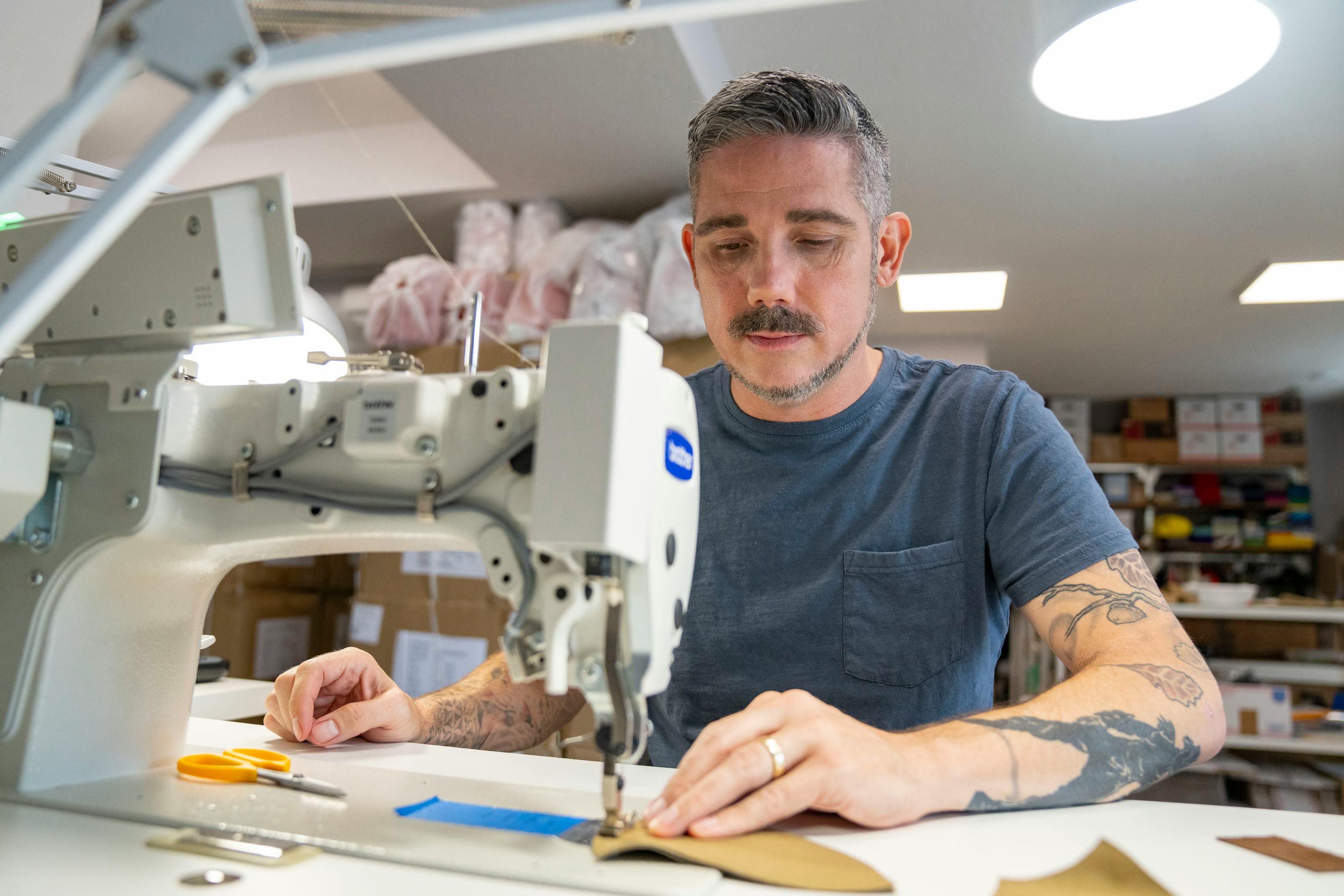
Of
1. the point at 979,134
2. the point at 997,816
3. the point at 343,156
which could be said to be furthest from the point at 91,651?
the point at 343,156

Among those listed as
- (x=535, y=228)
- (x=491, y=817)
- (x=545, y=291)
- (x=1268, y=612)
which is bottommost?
(x=491, y=817)

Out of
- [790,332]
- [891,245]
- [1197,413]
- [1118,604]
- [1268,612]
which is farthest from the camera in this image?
[1197,413]

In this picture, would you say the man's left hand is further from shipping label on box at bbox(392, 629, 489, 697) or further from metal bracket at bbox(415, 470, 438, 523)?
shipping label on box at bbox(392, 629, 489, 697)

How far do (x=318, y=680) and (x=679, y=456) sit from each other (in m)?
0.61

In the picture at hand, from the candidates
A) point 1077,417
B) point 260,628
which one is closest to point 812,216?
point 260,628

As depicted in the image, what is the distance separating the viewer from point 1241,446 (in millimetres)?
6910

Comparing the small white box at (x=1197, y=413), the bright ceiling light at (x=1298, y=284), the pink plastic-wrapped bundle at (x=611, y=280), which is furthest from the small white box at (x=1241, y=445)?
the pink plastic-wrapped bundle at (x=611, y=280)

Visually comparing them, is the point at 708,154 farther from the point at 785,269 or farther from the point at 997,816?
the point at 997,816

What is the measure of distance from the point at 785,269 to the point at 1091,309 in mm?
4410

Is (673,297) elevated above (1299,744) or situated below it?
above

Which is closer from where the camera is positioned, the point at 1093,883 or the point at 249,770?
the point at 1093,883

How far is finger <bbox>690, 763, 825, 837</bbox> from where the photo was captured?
71cm

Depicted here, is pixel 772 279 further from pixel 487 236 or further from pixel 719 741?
pixel 487 236

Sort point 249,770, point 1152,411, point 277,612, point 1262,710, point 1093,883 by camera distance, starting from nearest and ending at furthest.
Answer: point 1093,883
point 249,770
point 277,612
point 1262,710
point 1152,411
